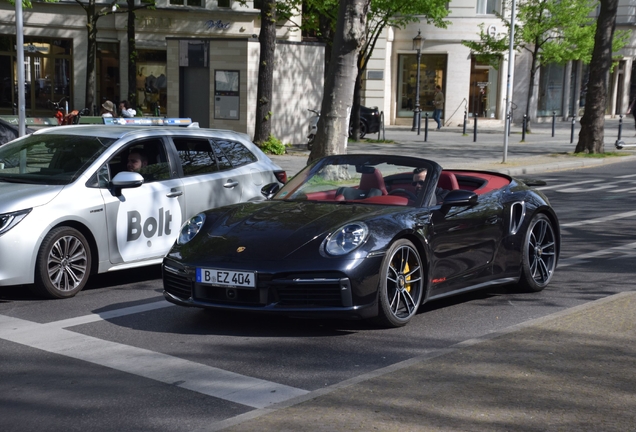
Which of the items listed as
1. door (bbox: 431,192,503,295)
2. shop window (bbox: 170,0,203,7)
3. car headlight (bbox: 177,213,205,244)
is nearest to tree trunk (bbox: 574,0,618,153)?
door (bbox: 431,192,503,295)

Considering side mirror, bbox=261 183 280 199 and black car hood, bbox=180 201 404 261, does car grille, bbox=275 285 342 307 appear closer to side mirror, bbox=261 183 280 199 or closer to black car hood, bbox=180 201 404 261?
black car hood, bbox=180 201 404 261

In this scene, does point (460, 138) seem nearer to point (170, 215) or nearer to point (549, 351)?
point (170, 215)

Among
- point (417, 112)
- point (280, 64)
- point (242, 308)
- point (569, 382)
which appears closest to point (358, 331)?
point (242, 308)

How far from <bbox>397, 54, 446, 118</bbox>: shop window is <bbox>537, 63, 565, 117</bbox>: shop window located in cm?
745

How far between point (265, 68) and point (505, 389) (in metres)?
20.1

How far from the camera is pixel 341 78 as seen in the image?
16625 mm

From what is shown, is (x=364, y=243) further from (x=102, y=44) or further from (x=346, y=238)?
(x=102, y=44)

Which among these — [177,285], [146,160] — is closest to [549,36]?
[146,160]

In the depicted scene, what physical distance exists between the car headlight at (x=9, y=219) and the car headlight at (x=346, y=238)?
2.81m

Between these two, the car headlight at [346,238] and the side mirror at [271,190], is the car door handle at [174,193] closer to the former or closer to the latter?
the side mirror at [271,190]

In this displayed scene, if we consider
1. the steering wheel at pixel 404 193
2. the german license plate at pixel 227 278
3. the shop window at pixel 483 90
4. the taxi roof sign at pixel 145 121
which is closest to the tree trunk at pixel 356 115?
the shop window at pixel 483 90

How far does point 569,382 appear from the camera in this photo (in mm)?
5289

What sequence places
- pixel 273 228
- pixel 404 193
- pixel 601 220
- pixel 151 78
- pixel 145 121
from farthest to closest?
pixel 151 78, pixel 601 220, pixel 145 121, pixel 404 193, pixel 273 228

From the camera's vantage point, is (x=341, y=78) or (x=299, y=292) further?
(x=341, y=78)
